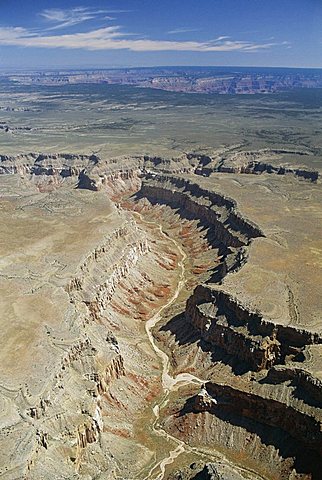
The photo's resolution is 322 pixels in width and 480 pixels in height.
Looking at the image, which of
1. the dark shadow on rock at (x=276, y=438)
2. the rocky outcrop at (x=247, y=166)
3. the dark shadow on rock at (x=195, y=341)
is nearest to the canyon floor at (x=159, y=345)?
the dark shadow on rock at (x=276, y=438)

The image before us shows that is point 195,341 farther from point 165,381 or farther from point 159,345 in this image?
point 165,381

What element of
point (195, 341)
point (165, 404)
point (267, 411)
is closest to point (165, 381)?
point (165, 404)

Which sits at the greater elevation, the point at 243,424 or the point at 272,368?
the point at 272,368

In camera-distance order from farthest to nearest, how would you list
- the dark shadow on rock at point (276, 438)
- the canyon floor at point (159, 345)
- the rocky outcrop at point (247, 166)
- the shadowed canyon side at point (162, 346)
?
the rocky outcrop at point (247, 166)
the shadowed canyon side at point (162, 346)
the canyon floor at point (159, 345)
the dark shadow on rock at point (276, 438)

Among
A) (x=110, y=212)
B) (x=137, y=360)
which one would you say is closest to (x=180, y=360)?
(x=137, y=360)

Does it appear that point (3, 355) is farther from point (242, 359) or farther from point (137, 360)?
point (242, 359)

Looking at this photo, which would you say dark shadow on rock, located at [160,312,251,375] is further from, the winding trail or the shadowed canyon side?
the winding trail

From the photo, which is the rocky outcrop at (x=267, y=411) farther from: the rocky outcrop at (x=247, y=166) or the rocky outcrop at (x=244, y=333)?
the rocky outcrop at (x=247, y=166)
